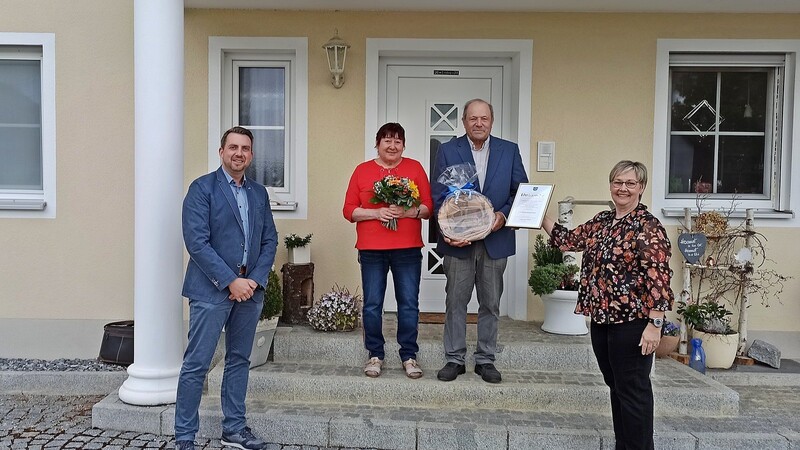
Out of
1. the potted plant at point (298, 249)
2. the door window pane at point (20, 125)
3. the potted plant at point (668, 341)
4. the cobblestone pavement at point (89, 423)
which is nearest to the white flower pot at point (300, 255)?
the potted plant at point (298, 249)

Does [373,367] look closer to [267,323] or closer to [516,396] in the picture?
[267,323]

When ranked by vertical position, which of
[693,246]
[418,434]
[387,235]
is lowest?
[418,434]

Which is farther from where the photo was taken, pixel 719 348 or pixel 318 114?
pixel 318 114

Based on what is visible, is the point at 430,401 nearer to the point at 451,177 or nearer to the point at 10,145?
the point at 451,177

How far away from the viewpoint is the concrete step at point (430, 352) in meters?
4.37

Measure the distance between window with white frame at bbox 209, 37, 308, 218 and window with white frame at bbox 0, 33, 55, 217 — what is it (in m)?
1.42

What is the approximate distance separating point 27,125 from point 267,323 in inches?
122

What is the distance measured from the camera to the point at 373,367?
4121 mm

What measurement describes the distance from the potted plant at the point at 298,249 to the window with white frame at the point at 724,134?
3.00 meters

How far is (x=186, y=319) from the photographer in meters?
5.36

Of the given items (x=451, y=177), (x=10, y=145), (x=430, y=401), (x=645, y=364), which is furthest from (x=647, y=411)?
(x=10, y=145)

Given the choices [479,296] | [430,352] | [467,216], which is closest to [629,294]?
[467,216]

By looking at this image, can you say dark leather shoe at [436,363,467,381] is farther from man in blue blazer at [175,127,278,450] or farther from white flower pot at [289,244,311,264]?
white flower pot at [289,244,311,264]

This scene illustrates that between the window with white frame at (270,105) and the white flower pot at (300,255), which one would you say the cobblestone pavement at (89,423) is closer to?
the white flower pot at (300,255)
